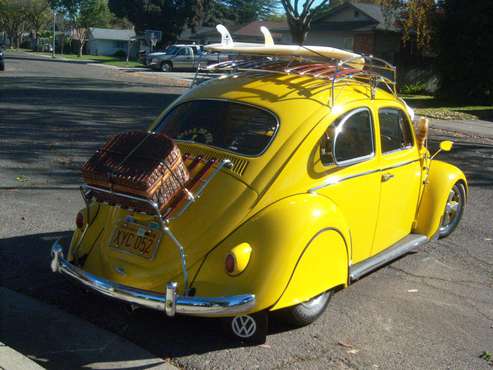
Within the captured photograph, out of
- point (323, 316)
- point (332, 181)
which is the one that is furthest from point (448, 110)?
point (323, 316)

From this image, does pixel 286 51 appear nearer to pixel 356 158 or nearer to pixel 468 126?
pixel 356 158

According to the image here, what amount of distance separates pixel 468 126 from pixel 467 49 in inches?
374

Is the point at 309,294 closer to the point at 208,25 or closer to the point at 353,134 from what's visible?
the point at 353,134

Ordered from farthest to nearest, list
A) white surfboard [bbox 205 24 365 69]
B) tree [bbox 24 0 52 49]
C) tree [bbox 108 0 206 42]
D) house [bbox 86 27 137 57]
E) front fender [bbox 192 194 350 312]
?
tree [bbox 24 0 52 49] < house [bbox 86 27 137 57] < tree [bbox 108 0 206 42] < white surfboard [bbox 205 24 365 69] < front fender [bbox 192 194 350 312]

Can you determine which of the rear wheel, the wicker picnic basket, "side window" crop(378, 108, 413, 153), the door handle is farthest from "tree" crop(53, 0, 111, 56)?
the wicker picnic basket

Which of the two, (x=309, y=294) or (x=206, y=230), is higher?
(x=206, y=230)

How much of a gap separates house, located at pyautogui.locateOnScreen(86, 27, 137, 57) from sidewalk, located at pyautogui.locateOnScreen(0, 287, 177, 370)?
8287 centimetres

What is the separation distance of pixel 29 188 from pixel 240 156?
4222mm

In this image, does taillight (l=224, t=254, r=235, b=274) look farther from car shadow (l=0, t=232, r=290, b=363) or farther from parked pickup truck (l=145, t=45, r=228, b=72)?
parked pickup truck (l=145, t=45, r=228, b=72)

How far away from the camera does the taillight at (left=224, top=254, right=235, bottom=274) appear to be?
3934 mm

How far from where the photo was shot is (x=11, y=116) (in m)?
13.6

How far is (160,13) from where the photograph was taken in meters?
65.1

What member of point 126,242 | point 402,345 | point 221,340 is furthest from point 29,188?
point 402,345

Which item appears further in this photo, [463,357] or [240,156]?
[240,156]
